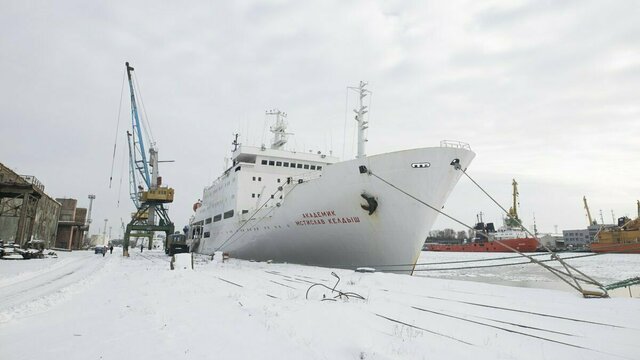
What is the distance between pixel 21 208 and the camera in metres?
29.7

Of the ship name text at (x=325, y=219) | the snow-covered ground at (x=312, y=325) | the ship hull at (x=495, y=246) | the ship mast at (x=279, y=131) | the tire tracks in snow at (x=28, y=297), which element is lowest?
the tire tracks in snow at (x=28, y=297)

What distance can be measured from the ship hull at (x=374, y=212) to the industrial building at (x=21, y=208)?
74.8ft

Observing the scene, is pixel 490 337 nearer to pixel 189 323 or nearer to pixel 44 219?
pixel 189 323

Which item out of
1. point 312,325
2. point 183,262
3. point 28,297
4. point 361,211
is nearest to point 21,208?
point 183,262

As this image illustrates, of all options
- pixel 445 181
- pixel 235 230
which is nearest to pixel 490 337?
pixel 445 181

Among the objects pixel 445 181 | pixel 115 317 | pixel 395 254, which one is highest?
pixel 445 181

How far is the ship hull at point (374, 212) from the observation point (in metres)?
14.5

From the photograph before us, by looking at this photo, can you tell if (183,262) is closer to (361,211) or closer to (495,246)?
(361,211)

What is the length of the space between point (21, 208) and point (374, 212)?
3077 cm

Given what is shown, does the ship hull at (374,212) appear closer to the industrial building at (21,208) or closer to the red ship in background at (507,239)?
the industrial building at (21,208)

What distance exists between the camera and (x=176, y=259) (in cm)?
1858

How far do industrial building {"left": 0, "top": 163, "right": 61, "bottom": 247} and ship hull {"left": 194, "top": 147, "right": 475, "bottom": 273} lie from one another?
22802 mm

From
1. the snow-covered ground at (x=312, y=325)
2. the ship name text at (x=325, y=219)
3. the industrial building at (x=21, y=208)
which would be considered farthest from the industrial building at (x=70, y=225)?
the snow-covered ground at (x=312, y=325)

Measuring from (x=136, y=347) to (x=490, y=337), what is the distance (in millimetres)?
4894
